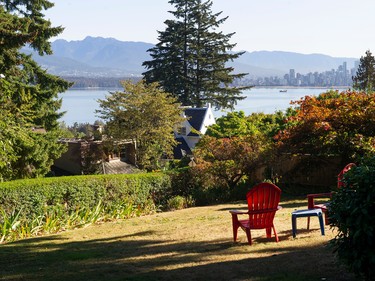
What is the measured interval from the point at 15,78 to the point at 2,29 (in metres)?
7.25

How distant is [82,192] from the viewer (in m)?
14.8

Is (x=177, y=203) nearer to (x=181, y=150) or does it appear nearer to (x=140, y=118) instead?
(x=140, y=118)

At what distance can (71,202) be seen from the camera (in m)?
14.5

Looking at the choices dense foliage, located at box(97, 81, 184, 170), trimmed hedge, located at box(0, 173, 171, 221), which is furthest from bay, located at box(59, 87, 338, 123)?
trimmed hedge, located at box(0, 173, 171, 221)

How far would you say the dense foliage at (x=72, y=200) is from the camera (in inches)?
499

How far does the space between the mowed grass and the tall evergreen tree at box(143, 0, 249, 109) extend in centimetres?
3653

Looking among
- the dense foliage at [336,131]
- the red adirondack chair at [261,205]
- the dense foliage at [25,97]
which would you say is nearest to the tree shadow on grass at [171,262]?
the red adirondack chair at [261,205]

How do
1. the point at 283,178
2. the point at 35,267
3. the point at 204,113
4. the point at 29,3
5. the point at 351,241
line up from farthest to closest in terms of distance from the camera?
the point at 204,113 < the point at 29,3 < the point at 283,178 < the point at 35,267 < the point at 351,241

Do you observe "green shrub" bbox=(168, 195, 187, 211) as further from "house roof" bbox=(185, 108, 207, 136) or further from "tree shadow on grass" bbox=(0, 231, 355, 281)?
"house roof" bbox=(185, 108, 207, 136)

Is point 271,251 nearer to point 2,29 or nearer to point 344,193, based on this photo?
point 344,193

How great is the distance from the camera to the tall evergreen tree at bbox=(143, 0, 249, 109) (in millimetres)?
46125

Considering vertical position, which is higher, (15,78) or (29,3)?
(29,3)

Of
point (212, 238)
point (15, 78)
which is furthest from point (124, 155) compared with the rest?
point (212, 238)

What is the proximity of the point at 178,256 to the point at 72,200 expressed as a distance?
27.1 feet
